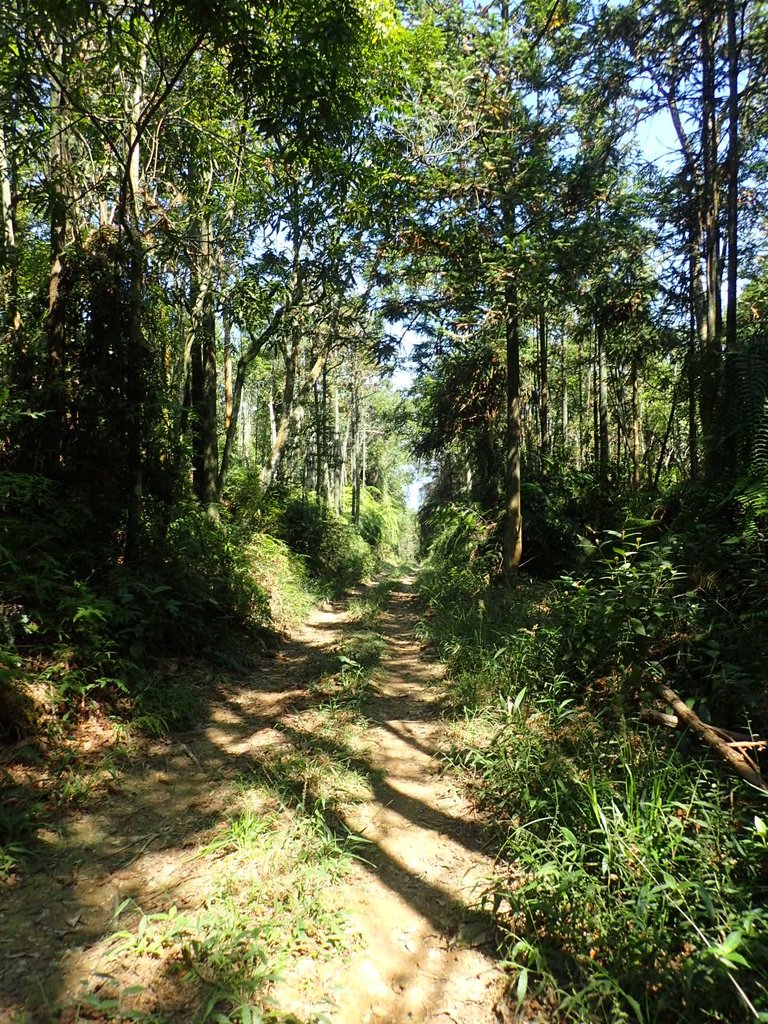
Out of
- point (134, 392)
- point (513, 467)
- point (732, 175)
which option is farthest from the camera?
point (513, 467)

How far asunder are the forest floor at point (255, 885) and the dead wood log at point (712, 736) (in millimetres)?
1475

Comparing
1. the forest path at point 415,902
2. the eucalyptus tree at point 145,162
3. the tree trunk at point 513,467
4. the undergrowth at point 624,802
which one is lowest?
the forest path at point 415,902

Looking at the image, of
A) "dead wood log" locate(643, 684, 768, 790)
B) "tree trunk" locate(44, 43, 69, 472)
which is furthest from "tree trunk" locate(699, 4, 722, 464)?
"tree trunk" locate(44, 43, 69, 472)

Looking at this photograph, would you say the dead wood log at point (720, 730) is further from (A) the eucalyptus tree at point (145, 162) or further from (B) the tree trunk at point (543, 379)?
(B) the tree trunk at point (543, 379)

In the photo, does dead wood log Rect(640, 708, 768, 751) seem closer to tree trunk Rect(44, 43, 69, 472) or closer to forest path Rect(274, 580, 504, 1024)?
forest path Rect(274, 580, 504, 1024)

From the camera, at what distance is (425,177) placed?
23.1ft

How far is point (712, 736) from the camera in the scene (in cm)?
334

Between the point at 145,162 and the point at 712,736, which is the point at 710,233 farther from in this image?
the point at 145,162

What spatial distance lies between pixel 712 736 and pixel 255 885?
2710mm

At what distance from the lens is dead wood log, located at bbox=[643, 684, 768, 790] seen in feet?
10.0

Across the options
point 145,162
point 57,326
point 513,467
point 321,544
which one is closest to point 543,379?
point 513,467

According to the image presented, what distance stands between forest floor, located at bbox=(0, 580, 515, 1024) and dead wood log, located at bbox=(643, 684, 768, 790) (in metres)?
1.47

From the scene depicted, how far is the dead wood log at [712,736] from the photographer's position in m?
3.05

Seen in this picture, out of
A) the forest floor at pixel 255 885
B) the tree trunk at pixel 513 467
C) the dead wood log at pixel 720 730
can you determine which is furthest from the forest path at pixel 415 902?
the tree trunk at pixel 513 467
